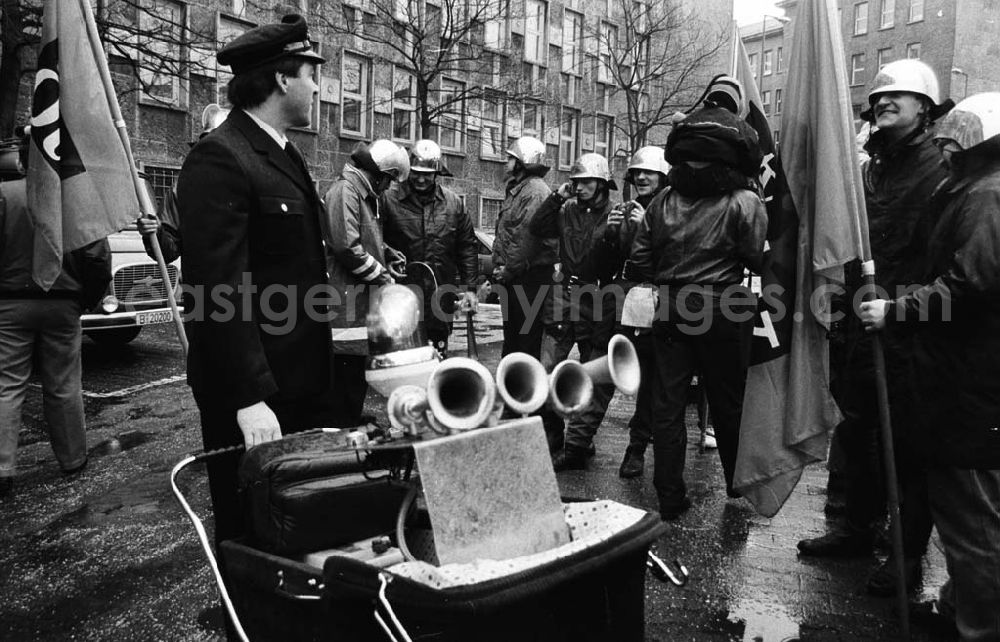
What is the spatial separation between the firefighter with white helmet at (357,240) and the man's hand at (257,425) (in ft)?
8.57

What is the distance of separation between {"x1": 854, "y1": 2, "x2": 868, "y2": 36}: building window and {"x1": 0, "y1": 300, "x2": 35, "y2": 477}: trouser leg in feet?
206

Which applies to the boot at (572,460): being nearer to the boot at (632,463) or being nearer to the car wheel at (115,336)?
the boot at (632,463)

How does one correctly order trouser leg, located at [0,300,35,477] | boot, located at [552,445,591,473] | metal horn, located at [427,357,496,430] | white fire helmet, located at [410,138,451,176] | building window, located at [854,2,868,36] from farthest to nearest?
building window, located at [854,2,868,36] < white fire helmet, located at [410,138,451,176] < boot, located at [552,445,591,473] < trouser leg, located at [0,300,35,477] < metal horn, located at [427,357,496,430]

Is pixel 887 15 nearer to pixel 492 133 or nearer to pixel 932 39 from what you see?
pixel 932 39

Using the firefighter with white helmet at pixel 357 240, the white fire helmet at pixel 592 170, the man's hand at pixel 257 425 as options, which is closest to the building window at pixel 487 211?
the white fire helmet at pixel 592 170

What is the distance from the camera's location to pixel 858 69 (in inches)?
2311

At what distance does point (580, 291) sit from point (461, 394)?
4.33 metres

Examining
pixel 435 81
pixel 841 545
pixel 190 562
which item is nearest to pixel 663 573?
pixel 841 545

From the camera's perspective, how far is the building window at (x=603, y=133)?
3828 cm

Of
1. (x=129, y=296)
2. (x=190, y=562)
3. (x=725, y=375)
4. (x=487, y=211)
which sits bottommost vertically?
(x=190, y=562)

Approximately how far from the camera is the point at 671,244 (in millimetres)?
4824

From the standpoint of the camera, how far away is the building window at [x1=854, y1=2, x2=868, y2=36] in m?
58.5

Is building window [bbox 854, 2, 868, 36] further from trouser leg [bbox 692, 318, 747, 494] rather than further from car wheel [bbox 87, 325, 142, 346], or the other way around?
trouser leg [bbox 692, 318, 747, 494]

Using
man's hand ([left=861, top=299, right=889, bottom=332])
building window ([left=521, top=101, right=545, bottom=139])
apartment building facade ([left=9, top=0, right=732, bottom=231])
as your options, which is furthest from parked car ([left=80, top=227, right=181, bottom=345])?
building window ([left=521, top=101, right=545, bottom=139])
